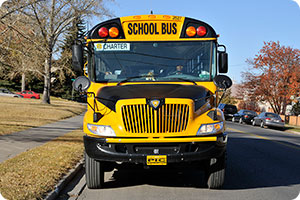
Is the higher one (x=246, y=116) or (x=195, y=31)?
(x=195, y=31)

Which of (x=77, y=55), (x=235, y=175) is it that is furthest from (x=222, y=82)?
(x=77, y=55)

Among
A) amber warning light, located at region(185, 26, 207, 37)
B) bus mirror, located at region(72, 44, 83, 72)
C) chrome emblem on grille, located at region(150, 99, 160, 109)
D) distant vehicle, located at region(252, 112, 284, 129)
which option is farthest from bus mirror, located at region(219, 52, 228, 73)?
distant vehicle, located at region(252, 112, 284, 129)

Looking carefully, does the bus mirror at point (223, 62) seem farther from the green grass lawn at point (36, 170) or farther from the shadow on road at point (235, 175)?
the green grass lawn at point (36, 170)

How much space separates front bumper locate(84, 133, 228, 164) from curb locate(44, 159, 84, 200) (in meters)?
0.93

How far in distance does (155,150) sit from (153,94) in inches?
34.2

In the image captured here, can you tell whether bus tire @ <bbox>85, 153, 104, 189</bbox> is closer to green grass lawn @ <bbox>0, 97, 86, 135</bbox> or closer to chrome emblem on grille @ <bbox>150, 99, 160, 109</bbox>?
chrome emblem on grille @ <bbox>150, 99, 160, 109</bbox>

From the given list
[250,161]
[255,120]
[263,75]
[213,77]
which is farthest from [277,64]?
[213,77]

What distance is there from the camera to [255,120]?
30109mm

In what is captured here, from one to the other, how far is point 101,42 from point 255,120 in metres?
25.5

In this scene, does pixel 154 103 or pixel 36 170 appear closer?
pixel 154 103

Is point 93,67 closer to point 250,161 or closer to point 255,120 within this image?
point 250,161

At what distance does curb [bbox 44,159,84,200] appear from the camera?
547 cm

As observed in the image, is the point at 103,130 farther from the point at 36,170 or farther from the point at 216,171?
the point at 36,170

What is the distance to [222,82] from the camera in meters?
6.36
